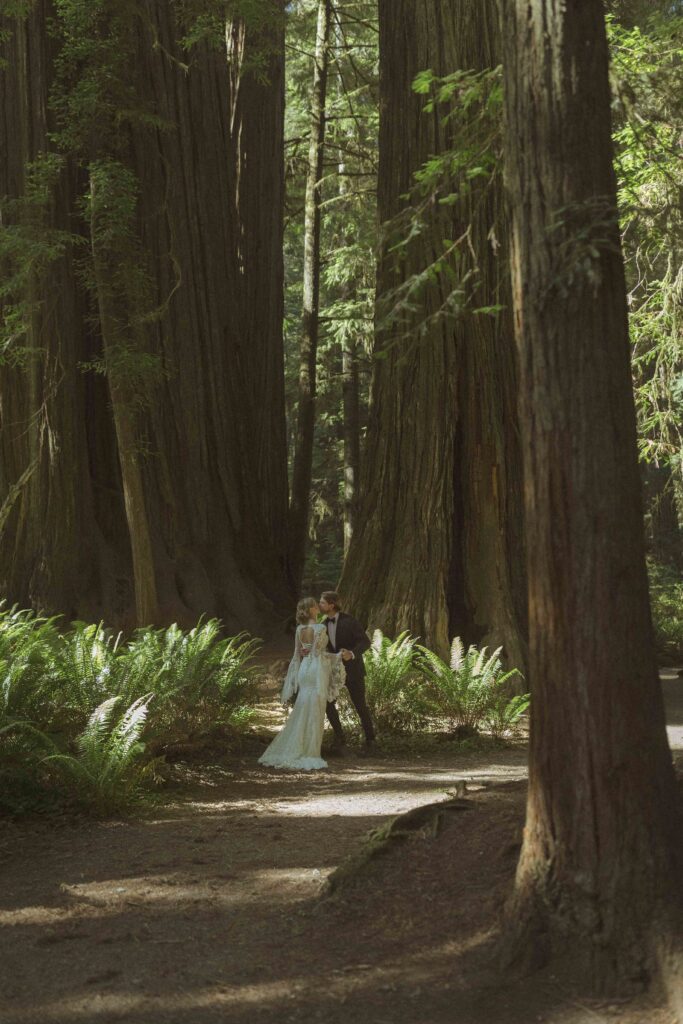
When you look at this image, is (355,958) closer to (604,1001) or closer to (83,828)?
(604,1001)

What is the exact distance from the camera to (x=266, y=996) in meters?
4.60

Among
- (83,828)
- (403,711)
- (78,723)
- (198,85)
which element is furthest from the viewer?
(198,85)

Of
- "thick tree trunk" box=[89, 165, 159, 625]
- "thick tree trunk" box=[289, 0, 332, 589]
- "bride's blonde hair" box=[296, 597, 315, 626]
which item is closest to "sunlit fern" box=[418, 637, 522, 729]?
"bride's blonde hair" box=[296, 597, 315, 626]

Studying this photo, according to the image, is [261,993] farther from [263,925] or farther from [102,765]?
[102,765]

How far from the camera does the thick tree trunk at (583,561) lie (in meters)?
4.34

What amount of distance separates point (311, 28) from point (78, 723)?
19.7 meters

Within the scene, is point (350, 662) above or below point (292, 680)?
above

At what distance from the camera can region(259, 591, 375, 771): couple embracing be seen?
32.3ft

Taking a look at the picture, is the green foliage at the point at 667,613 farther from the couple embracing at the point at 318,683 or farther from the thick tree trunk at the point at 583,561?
the thick tree trunk at the point at 583,561

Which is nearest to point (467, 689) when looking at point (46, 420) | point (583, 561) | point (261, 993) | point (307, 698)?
point (307, 698)

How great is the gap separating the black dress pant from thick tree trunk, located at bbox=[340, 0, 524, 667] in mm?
2094

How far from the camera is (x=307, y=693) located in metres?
10.1

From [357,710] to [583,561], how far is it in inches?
247

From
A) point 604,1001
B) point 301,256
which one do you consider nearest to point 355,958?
point 604,1001
